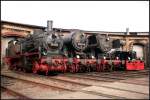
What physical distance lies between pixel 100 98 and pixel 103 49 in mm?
11854

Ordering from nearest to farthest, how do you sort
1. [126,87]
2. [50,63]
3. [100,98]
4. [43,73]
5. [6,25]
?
[100,98], [126,87], [50,63], [43,73], [6,25]

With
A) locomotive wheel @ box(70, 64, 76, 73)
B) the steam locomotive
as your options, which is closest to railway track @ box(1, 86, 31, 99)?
the steam locomotive

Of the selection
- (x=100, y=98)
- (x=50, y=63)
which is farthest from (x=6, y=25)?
(x=100, y=98)

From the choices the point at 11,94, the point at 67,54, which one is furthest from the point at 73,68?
the point at 11,94

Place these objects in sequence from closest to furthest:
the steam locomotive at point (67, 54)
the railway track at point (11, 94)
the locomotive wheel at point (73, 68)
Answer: the railway track at point (11, 94), the steam locomotive at point (67, 54), the locomotive wheel at point (73, 68)

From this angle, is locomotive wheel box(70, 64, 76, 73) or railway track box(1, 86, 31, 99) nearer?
railway track box(1, 86, 31, 99)

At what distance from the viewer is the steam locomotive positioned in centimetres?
1706

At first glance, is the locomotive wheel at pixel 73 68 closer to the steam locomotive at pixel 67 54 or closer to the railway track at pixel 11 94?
the steam locomotive at pixel 67 54

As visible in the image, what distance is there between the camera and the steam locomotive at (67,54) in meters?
17.1

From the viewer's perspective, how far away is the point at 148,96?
8641 mm

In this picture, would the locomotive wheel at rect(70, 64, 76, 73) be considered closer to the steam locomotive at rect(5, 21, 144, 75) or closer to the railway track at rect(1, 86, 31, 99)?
the steam locomotive at rect(5, 21, 144, 75)

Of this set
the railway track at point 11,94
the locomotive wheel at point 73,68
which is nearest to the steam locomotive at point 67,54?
the locomotive wheel at point 73,68

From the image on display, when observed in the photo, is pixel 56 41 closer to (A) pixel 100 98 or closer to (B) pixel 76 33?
(B) pixel 76 33

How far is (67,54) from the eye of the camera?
18.8 m
